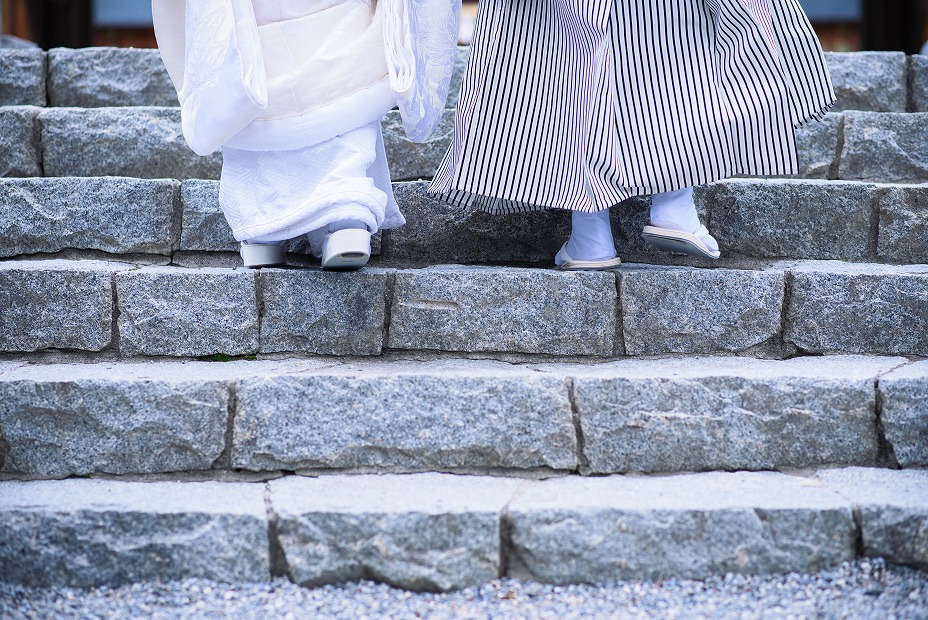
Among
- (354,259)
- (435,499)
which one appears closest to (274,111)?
(354,259)

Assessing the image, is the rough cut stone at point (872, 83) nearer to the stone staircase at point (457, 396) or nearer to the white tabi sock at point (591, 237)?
the stone staircase at point (457, 396)

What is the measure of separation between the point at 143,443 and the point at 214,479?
19cm

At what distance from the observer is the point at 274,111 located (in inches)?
85.5

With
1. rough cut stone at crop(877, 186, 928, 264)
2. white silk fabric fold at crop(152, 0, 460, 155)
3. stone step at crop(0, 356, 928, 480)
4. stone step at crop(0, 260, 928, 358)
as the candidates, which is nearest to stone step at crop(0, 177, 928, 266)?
rough cut stone at crop(877, 186, 928, 264)

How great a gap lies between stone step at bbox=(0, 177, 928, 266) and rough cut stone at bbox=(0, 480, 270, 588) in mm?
995

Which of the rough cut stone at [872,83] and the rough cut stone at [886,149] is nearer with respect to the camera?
the rough cut stone at [886,149]

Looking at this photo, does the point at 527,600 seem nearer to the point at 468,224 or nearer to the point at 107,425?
the point at 107,425

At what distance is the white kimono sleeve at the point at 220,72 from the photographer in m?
2.09

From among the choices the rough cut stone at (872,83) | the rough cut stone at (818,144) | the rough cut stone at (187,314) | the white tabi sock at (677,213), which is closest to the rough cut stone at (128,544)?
the rough cut stone at (187,314)

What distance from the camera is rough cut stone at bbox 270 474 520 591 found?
5.77ft

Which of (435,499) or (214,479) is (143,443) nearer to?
(214,479)

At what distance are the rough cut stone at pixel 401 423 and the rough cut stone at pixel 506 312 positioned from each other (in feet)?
0.80

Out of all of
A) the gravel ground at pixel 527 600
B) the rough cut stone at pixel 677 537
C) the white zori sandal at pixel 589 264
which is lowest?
the gravel ground at pixel 527 600

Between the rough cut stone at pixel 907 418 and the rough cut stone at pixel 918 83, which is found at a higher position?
the rough cut stone at pixel 918 83
